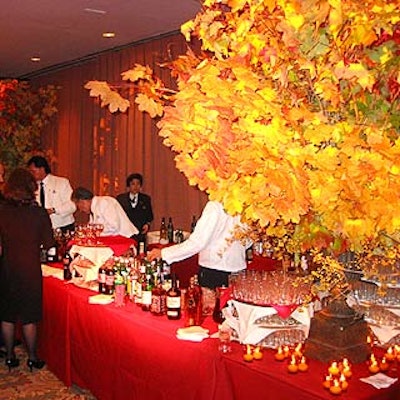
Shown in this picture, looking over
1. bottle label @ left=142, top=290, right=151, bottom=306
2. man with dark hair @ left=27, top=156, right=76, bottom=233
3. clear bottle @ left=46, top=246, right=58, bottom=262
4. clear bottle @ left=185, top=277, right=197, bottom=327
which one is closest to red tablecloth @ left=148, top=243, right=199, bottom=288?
man with dark hair @ left=27, top=156, right=76, bottom=233

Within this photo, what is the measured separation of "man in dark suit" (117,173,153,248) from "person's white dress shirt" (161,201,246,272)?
251 cm

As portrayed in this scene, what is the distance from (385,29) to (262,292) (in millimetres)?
1199

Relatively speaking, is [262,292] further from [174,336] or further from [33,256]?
[33,256]

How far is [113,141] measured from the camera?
286 inches

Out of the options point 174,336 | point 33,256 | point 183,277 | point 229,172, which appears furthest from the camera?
point 183,277

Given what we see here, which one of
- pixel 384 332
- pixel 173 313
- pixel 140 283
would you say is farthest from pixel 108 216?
pixel 384 332

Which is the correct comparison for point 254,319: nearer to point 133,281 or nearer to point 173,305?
point 173,305

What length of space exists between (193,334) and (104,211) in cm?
223

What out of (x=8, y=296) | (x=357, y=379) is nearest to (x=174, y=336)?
(x=357, y=379)

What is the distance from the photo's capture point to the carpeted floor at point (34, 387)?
136 inches

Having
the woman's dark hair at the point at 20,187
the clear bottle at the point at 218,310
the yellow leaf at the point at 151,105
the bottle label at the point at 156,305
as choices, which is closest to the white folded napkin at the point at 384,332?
the clear bottle at the point at 218,310

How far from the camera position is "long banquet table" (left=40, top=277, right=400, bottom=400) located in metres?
1.98

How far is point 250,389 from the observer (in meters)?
2.07

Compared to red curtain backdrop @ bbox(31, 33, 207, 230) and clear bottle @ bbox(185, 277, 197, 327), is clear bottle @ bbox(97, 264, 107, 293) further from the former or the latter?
red curtain backdrop @ bbox(31, 33, 207, 230)
